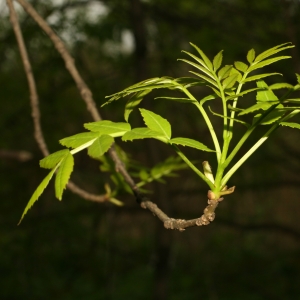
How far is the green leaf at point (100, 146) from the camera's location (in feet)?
2.51

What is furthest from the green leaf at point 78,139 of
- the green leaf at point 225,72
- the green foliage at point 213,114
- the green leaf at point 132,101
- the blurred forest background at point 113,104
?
the blurred forest background at point 113,104

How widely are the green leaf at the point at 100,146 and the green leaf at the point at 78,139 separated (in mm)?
14

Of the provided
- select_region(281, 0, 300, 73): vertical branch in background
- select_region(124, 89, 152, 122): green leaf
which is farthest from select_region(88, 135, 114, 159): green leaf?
select_region(281, 0, 300, 73): vertical branch in background

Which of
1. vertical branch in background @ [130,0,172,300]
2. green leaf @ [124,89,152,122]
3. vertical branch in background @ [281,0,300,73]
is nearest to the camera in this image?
green leaf @ [124,89,152,122]

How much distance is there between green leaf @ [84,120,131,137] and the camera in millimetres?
831

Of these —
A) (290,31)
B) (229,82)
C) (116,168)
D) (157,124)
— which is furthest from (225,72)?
(290,31)

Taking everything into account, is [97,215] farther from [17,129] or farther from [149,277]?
[149,277]

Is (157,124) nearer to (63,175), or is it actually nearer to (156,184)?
(63,175)

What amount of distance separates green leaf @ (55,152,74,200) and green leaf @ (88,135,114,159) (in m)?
0.04

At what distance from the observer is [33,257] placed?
13.3 feet

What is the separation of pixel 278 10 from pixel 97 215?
7.66 feet

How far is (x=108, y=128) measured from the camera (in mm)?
837

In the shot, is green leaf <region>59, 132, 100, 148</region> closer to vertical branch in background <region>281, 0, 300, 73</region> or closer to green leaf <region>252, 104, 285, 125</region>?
green leaf <region>252, 104, 285, 125</region>

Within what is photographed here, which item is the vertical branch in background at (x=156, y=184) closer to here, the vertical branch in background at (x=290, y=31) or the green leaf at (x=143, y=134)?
the vertical branch in background at (x=290, y=31)
